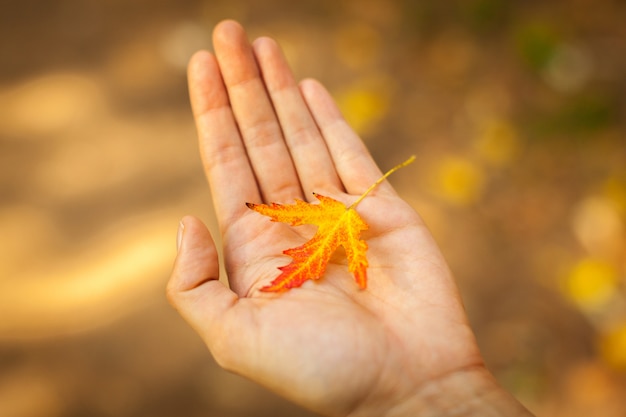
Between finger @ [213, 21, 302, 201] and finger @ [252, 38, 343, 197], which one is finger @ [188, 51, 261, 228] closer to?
finger @ [213, 21, 302, 201]

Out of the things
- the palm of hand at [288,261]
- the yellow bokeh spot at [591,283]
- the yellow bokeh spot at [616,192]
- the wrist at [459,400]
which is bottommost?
the yellow bokeh spot at [591,283]

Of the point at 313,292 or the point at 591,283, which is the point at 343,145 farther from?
the point at 591,283

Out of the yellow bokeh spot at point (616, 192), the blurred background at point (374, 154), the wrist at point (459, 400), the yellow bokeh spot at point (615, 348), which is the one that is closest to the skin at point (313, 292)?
the wrist at point (459, 400)

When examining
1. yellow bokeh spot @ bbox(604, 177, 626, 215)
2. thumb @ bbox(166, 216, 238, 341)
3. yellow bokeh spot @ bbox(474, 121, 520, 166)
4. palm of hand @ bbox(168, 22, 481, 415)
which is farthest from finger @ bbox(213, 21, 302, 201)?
yellow bokeh spot @ bbox(604, 177, 626, 215)

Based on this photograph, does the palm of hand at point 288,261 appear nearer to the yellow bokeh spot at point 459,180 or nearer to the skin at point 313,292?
the skin at point 313,292

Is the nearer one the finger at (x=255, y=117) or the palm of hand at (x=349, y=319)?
the palm of hand at (x=349, y=319)

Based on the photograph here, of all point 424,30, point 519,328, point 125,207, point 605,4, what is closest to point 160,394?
Answer: point 125,207
